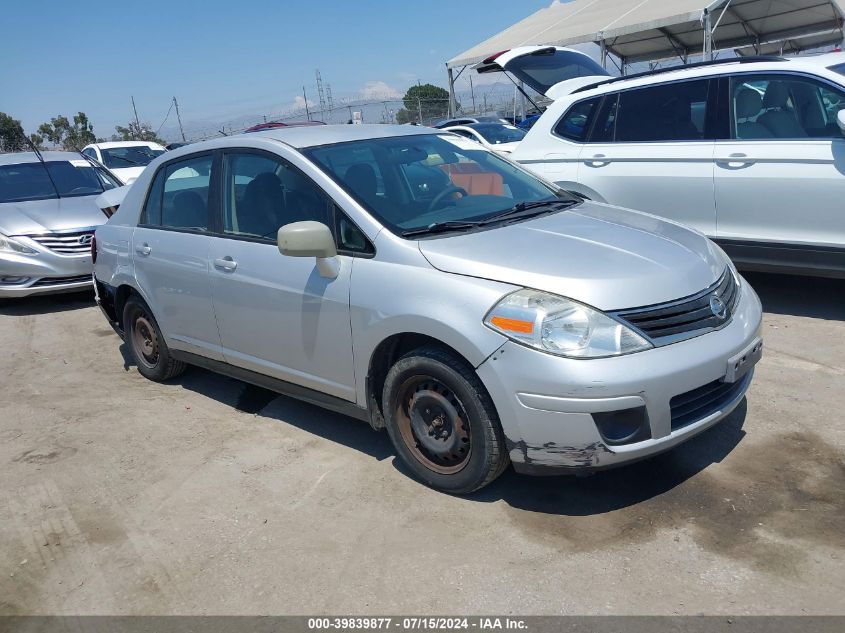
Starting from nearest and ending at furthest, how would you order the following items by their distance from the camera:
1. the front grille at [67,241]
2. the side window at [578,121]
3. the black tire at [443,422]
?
the black tire at [443,422] < the side window at [578,121] < the front grille at [67,241]

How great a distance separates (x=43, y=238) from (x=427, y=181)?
5866mm

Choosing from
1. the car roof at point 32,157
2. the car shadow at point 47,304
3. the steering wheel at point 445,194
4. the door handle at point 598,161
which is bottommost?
the car shadow at point 47,304

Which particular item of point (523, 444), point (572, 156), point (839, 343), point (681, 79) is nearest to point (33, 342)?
point (572, 156)

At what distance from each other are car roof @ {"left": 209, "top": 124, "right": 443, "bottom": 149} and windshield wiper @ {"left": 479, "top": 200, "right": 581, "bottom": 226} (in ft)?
3.06

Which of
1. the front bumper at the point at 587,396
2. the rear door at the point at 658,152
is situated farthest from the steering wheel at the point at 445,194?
the rear door at the point at 658,152

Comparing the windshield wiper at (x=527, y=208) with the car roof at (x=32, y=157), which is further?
the car roof at (x=32, y=157)

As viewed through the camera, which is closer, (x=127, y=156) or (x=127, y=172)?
(x=127, y=172)

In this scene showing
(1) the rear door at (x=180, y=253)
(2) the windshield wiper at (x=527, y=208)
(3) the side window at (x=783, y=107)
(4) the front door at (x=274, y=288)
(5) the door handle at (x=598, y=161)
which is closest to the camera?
(4) the front door at (x=274, y=288)

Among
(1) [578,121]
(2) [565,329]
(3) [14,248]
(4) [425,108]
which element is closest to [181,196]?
(2) [565,329]

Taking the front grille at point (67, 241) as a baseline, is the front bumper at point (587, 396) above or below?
below

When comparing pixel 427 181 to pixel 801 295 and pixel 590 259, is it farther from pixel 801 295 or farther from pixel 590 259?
pixel 801 295

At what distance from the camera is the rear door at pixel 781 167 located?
17.6ft

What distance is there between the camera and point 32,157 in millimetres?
10039

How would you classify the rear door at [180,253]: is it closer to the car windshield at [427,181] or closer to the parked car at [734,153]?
the car windshield at [427,181]
